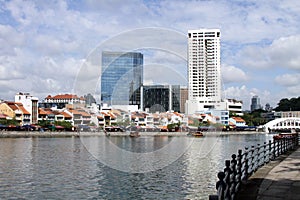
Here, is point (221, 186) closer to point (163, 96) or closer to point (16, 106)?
point (163, 96)

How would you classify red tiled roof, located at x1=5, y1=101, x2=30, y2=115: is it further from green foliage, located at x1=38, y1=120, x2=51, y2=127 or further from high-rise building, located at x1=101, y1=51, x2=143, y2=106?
high-rise building, located at x1=101, y1=51, x2=143, y2=106

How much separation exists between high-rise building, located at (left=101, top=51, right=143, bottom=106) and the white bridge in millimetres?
166424

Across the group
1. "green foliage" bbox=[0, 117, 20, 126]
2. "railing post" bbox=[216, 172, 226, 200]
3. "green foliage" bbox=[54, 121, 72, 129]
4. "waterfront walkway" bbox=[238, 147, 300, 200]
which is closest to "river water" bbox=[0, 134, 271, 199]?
"waterfront walkway" bbox=[238, 147, 300, 200]

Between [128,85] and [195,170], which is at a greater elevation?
[128,85]

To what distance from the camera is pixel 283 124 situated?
636ft

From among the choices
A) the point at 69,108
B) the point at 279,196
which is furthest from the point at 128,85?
the point at 69,108

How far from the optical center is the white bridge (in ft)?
614

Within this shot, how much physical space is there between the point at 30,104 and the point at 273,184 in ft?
400

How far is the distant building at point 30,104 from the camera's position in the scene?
129 metres

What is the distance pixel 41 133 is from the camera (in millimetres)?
111688

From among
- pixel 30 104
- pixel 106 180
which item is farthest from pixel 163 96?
pixel 30 104

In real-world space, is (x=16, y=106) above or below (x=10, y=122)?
above

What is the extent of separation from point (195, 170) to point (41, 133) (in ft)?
290

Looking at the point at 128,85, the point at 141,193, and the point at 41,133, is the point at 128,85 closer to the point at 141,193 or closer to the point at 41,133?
the point at 141,193
